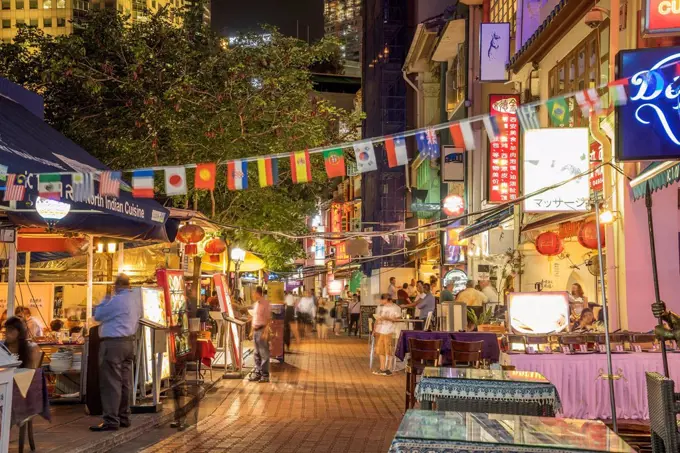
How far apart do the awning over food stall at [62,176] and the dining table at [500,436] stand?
6.90m

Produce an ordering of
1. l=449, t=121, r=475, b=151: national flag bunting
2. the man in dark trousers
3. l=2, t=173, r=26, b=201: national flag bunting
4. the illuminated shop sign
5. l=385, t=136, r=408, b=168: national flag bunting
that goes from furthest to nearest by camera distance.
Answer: l=385, t=136, r=408, b=168: national flag bunting, l=449, t=121, r=475, b=151: national flag bunting, the man in dark trousers, the illuminated shop sign, l=2, t=173, r=26, b=201: national flag bunting

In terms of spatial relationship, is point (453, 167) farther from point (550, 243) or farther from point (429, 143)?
point (429, 143)

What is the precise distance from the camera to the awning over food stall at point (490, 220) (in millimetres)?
22500

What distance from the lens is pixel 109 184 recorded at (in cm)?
1234

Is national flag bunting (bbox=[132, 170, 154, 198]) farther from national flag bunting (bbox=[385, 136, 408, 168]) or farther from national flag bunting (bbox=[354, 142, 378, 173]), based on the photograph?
national flag bunting (bbox=[385, 136, 408, 168])

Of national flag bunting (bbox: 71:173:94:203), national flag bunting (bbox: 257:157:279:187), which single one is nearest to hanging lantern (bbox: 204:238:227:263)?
national flag bunting (bbox: 257:157:279:187)

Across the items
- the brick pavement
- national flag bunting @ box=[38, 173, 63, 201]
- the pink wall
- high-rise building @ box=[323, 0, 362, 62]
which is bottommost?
the brick pavement

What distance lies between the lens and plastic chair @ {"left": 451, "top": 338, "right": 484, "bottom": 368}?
525 inches

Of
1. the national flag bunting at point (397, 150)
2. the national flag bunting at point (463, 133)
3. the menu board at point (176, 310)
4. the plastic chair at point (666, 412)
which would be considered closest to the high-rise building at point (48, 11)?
the menu board at point (176, 310)

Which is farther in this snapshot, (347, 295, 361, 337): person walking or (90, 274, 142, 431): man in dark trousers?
(347, 295, 361, 337): person walking

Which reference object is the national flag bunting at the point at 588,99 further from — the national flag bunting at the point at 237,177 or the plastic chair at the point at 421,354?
the national flag bunting at the point at 237,177

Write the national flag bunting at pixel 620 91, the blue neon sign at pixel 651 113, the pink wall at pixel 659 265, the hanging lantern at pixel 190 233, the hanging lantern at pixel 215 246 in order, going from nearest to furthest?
1. the blue neon sign at pixel 651 113
2. the national flag bunting at pixel 620 91
3. the pink wall at pixel 659 265
4. the hanging lantern at pixel 190 233
5. the hanging lantern at pixel 215 246

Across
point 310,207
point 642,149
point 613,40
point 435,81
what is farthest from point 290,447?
point 435,81

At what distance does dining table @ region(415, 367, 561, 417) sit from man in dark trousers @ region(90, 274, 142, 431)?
473 centimetres
